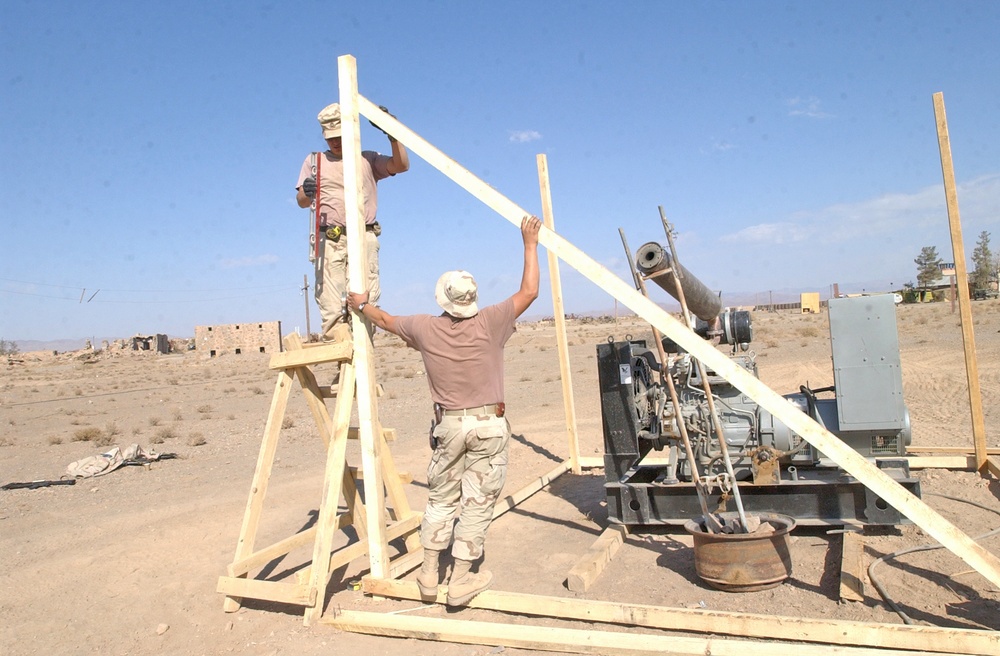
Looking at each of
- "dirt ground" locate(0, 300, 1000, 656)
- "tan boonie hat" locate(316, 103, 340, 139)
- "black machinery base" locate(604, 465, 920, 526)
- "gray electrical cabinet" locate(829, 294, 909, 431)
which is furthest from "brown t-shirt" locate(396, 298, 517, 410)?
"gray electrical cabinet" locate(829, 294, 909, 431)

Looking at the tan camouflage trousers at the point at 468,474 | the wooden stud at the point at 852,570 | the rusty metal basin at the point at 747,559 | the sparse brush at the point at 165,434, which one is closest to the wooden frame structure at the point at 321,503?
the tan camouflage trousers at the point at 468,474

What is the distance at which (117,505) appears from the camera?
805 centimetres

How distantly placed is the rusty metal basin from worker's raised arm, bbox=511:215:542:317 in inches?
71.5

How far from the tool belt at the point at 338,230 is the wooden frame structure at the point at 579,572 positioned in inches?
16.0

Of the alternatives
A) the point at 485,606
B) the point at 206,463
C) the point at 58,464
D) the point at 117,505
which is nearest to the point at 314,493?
the point at 117,505

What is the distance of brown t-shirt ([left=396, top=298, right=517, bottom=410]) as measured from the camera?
14.3ft

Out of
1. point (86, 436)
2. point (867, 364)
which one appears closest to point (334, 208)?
point (867, 364)

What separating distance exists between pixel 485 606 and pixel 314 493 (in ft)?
14.0

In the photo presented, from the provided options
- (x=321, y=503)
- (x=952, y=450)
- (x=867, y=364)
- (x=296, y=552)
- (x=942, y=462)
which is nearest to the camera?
(x=321, y=503)

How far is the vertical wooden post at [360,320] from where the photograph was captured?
475 centimetres

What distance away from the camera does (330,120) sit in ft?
16.9

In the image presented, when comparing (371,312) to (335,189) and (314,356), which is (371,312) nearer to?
(314,356)

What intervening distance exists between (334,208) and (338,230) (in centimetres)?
18

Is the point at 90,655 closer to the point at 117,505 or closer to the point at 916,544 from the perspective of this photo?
the point at 117,505
